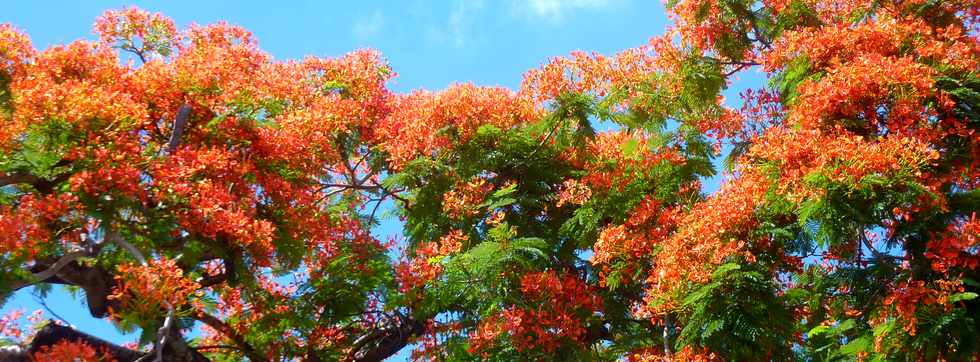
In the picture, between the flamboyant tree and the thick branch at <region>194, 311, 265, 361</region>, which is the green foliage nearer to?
the flamboyant tree

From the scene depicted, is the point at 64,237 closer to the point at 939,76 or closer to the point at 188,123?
the point at 188,123

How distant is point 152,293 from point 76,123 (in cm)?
168

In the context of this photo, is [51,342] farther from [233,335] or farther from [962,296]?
[962,296]

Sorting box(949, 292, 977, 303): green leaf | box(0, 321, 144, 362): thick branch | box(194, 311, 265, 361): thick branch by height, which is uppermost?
box(194, 311, 265, 361): thick branch

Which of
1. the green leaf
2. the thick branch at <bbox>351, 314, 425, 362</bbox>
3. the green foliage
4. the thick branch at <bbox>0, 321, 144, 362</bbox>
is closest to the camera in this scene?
the green leaf

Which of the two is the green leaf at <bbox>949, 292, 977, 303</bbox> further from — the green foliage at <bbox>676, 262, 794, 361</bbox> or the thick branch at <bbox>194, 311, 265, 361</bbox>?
the thick branch at <bbox>194, 311, 265, 361</bbox>

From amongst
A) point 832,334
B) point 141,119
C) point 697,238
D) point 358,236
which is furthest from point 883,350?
point 141,119

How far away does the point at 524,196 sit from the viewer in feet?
36.9

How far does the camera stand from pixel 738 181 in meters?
9.07

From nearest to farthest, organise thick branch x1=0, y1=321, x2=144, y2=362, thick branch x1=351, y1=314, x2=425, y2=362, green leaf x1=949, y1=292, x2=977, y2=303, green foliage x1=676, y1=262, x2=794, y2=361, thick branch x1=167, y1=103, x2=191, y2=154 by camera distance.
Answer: green leaf x1=949, y1=292, x2=977, y2=303, green foliage x1=676, y1=262, x2=794, y2=361, thick branch x1=167, y1=103, x2=191, y2=154, thick branch x1=0, y1=321, x2=144, y2=362, thick branch x1=351, y1=314, x2=425, y2=362

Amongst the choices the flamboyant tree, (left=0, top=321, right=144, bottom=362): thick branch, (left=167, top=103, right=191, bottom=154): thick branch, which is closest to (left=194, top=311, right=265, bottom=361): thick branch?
the flamboyant tree

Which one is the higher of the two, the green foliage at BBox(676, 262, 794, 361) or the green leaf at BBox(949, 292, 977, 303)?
the green foliage at BBox(676, 262, 794, 361)

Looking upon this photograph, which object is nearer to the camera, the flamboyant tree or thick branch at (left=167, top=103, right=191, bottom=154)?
the flamboyant tree

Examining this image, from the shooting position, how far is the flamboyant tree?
25.5ft
